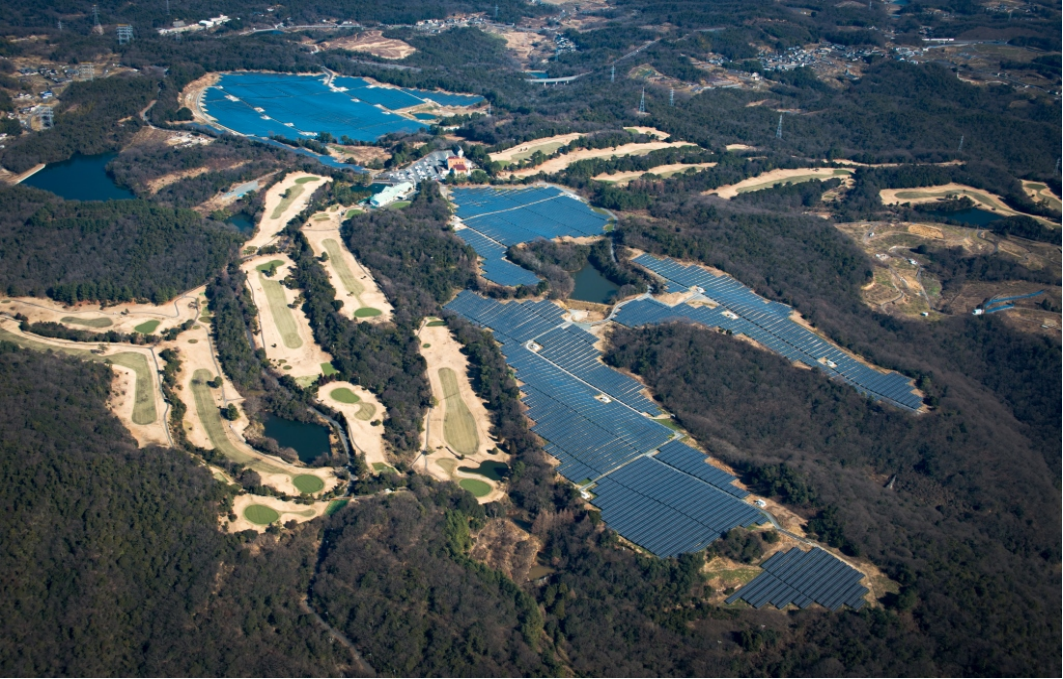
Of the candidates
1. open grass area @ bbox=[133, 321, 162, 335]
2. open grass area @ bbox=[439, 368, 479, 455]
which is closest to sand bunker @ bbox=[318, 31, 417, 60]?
open grass area @ bbox=[133, 321, 162, 335]

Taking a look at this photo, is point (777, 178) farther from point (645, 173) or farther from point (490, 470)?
point (490, 470)

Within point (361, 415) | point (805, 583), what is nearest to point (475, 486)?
point (361, 415)

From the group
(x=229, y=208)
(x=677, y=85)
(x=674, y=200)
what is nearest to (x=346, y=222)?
(x=229, y=208)

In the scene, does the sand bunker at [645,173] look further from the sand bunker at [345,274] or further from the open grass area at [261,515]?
the open grass area at [261,515]

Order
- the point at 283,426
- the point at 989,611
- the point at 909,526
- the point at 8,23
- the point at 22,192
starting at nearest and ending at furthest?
the point at 989,611 → the point at 909,526 → the point at 283,426 → the point at 22,192 → the point at 8,23

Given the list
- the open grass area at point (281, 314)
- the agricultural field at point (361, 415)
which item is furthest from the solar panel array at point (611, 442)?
the open grass area at point (281, 314)

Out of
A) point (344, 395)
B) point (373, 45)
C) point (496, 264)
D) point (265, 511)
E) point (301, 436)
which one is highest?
point (373, 45)

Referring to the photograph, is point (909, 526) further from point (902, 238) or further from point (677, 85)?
point (677, 85)
